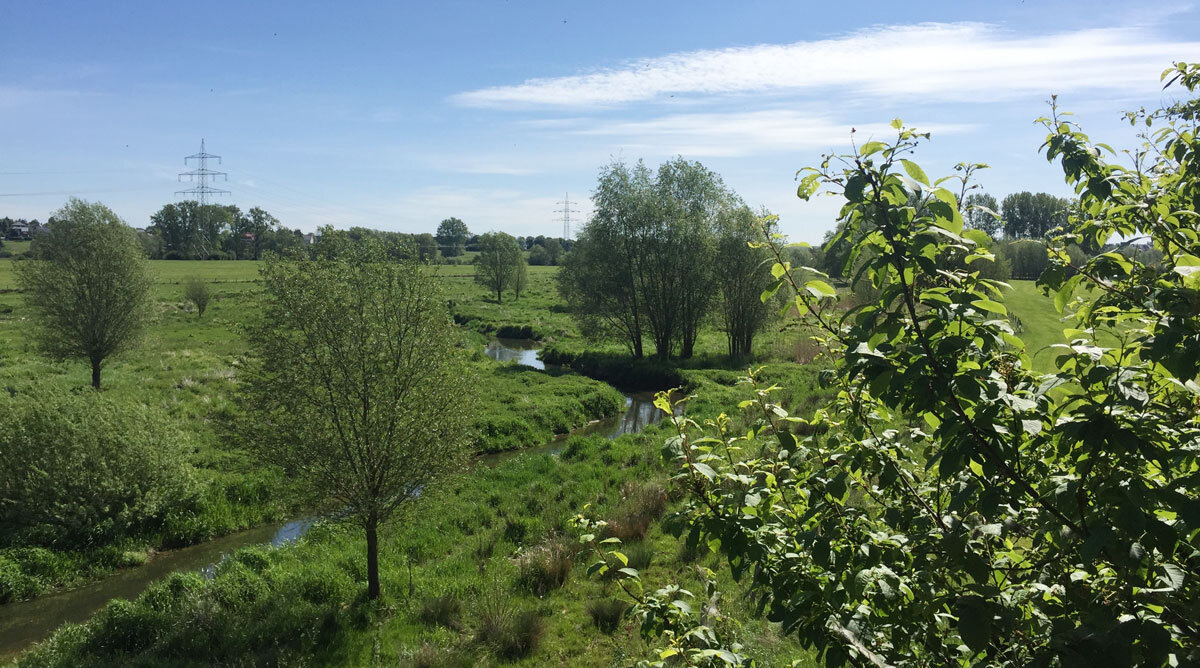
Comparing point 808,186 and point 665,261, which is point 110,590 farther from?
point 665,261

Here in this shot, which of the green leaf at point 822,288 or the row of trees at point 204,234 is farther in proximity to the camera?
the row of trees at point 204,234

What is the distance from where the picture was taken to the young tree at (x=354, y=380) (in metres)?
10.8

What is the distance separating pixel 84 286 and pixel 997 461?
3133 cm

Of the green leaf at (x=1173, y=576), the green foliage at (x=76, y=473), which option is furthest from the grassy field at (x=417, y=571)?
the green leaf at (x=1173, y=576)

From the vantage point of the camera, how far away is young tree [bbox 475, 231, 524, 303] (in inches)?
2719

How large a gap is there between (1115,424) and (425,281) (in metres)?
10.8

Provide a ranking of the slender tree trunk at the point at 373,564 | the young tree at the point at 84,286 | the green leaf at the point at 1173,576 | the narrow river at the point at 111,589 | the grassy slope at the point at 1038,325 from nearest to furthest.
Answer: the green leaf at the point at 1173,576 < the slender tree trunk at the point at 373,564 < the narrow river at the point at 111,589 < the grassy slope at the point at 1038,325 < the young tree at the point at 84,286

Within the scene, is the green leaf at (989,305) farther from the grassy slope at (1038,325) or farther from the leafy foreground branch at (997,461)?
the grassy slope at (1038,325)

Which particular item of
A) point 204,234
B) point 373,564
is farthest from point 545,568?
point 204,234

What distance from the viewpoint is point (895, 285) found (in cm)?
268

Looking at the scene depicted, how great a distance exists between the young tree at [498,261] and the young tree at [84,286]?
4356 centimetres

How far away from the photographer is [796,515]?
3734 millimetres

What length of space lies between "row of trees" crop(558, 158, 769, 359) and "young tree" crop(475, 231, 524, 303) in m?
32.2

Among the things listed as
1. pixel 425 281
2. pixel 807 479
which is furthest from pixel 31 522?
pixel 807 479
